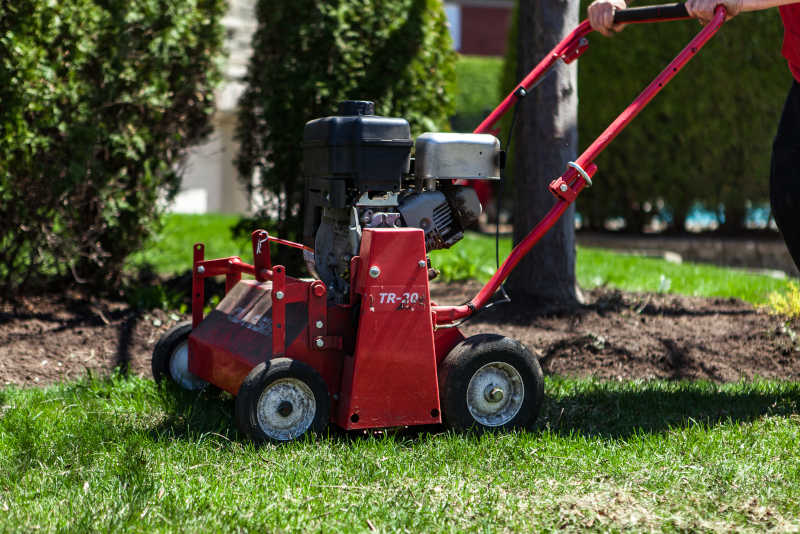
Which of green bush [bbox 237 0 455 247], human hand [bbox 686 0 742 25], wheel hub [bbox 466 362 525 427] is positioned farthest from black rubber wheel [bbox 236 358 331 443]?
green bush [bbox 237 0 455 247]

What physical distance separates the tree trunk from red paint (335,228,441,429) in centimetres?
232

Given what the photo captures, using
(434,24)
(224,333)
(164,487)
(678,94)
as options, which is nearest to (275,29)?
(434,24)

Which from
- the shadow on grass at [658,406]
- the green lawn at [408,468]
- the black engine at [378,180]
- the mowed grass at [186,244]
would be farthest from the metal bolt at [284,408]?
the mowed grass at [186,244]

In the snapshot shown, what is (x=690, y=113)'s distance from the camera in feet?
31.1

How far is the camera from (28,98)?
195 inches

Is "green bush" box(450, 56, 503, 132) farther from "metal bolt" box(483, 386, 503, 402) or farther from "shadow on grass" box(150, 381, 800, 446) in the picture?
"metal bolt" box(483, 386, 503, 402)

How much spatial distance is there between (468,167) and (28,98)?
257cm

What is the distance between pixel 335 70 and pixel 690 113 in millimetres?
5050

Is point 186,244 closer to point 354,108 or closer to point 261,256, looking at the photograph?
point 261,256

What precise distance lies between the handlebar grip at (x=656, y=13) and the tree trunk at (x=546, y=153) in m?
1.78

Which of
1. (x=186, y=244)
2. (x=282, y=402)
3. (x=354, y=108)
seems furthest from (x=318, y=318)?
(x=186, y=244)

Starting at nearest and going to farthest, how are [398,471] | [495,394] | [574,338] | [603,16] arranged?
[398,471], [495,394], [603,16], [574,338]

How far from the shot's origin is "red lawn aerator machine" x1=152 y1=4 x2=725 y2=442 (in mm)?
3377

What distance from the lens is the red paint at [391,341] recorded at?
337 cm
